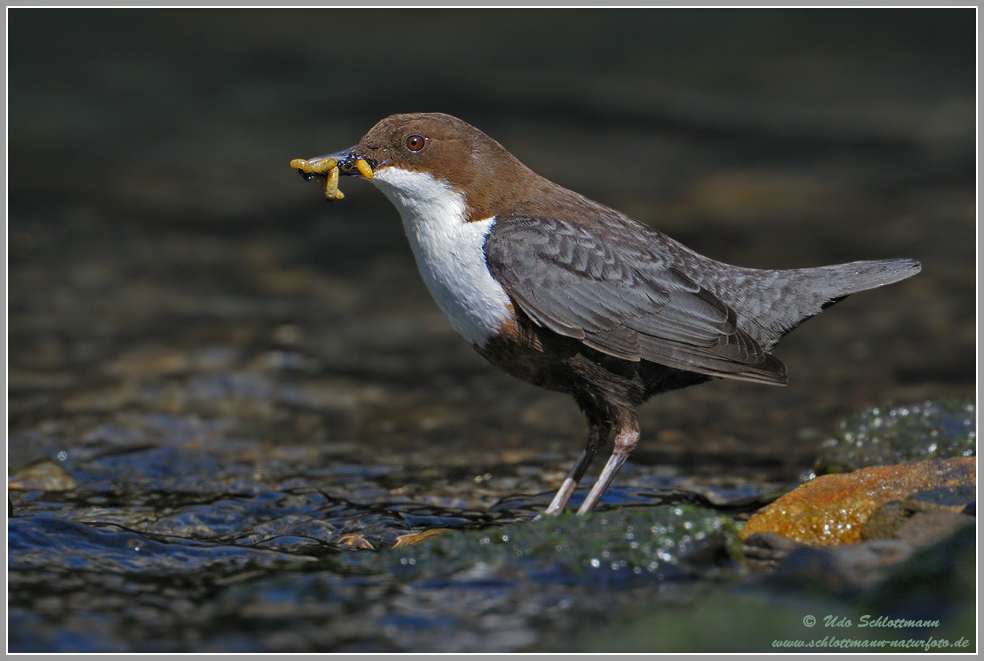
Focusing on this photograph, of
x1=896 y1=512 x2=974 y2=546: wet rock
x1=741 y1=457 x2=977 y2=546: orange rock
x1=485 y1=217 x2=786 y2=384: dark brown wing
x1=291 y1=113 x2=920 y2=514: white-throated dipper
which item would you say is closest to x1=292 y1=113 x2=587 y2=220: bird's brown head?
x1=291 y1=113 x2=920 y2=514: white-throated dipper

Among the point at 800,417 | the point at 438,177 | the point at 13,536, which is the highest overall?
the point at 438,177

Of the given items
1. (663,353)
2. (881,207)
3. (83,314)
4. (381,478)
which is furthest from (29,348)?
(881,207)

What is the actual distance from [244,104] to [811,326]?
6346mm

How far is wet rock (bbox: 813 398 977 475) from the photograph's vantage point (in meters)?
4.80

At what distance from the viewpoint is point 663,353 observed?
4.03 meters

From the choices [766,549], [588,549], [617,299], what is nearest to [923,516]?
[766,549]

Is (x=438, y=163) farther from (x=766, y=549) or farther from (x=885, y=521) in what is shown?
(x=885, y=521)

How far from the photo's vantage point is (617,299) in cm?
404

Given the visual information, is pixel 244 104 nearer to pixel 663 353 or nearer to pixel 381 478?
pixel 381 478

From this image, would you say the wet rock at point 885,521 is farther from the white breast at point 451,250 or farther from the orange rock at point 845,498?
the white breast at point 451,250

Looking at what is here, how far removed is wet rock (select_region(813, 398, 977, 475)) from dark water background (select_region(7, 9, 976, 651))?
0.94 feet

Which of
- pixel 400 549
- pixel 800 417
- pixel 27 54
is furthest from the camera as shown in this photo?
pixel 27 54

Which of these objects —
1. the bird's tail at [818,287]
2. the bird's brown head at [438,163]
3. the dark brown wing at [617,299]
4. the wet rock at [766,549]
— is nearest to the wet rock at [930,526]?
the wet rock at [766,549]

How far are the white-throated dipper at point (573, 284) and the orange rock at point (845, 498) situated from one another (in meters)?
0.47
